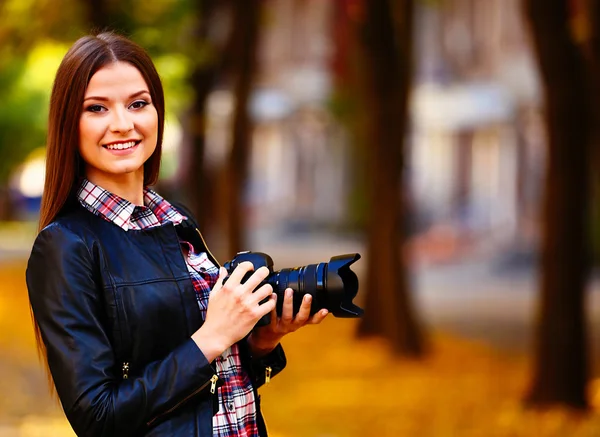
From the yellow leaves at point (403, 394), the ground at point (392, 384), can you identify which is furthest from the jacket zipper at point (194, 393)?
the yellow leaves at point (403, 394)

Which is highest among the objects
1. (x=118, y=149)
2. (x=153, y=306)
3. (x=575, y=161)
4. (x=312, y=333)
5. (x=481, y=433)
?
(x=118, y=149)

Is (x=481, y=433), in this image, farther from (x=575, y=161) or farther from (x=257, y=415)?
(x=257, y=415)

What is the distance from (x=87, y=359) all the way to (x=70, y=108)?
56 centimetres

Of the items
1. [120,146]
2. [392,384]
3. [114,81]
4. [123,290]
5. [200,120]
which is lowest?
[392,384]

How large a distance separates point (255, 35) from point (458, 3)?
14253 mm

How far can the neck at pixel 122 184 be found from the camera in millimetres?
2291

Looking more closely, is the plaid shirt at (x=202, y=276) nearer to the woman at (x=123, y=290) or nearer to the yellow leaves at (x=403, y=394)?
the woman at (x=123, y=290)

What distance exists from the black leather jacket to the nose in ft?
0.66

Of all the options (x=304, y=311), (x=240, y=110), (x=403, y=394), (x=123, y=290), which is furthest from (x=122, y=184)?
(x=240, y=110)

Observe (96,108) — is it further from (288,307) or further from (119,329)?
(288,307)

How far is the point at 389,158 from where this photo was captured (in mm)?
10977

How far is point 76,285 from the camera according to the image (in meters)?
2.06

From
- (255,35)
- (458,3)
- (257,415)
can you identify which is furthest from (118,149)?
(458,3)

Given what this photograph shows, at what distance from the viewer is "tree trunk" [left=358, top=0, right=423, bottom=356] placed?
10898 millimetres
